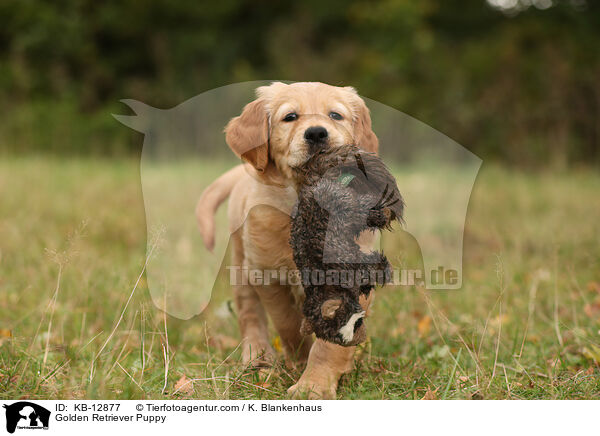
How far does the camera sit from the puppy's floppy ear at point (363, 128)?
2384 mm

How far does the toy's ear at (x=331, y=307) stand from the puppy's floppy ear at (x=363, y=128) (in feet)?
2.32

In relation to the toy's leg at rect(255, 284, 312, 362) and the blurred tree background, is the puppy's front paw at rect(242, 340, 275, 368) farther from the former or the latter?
the blurred tree background

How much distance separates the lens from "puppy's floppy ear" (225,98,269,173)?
2.43 metres

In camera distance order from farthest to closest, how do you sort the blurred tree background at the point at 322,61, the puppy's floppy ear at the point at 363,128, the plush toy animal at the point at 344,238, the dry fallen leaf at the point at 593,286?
the blurred tree background at the point at 322,61 < the dry fallen leaf at the point at 593,286 < the puppy's floppy ear at the point at 363,128 < the plush toy animal at the point at 344,238

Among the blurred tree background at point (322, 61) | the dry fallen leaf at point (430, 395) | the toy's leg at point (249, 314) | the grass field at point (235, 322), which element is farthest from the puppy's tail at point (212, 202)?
the blurred tree background at point (322, 61)

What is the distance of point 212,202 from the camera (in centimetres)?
289

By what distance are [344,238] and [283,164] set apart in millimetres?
560

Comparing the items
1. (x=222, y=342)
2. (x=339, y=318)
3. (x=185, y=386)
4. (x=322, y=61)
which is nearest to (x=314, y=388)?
(x=339, y=318)

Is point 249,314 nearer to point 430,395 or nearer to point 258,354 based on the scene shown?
point 258,354

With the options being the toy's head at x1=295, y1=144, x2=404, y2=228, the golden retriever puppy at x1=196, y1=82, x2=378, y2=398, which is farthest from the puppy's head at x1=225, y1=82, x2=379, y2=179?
the toy's head at x1=295, y1=144, x2=404, y2=228

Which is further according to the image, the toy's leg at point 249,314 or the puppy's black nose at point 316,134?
the toy's leg at point 249,314
